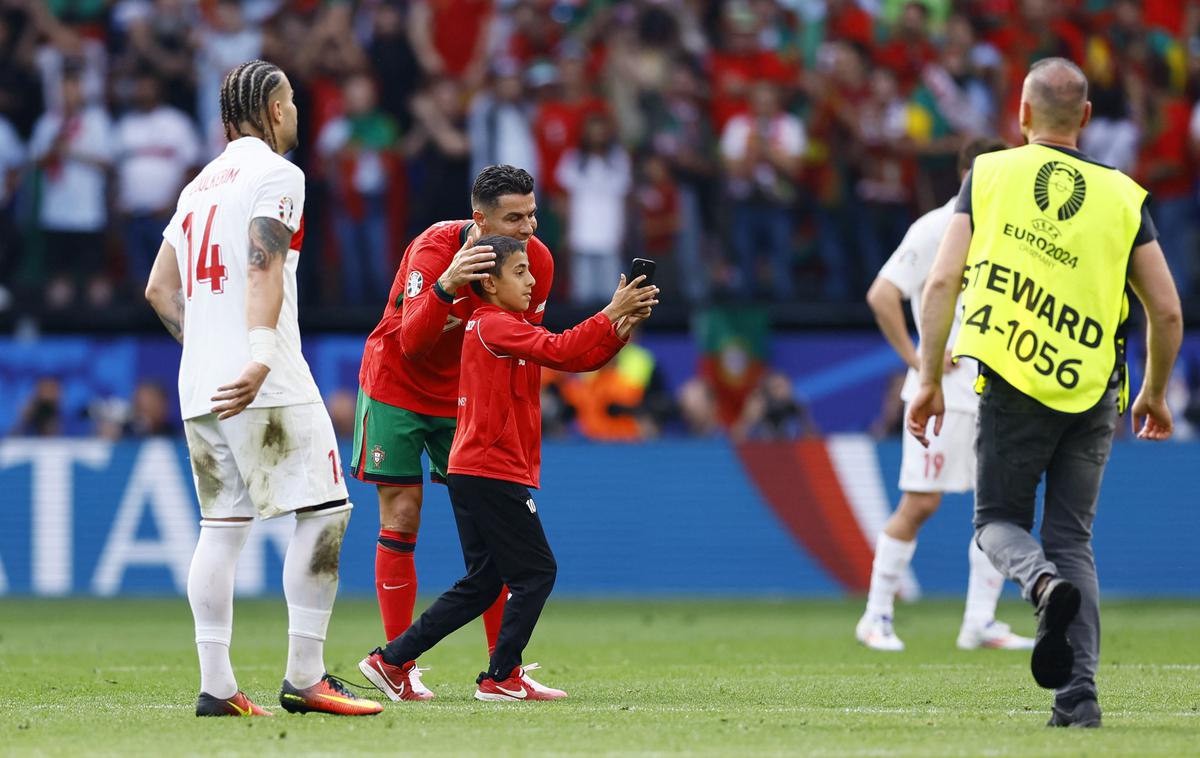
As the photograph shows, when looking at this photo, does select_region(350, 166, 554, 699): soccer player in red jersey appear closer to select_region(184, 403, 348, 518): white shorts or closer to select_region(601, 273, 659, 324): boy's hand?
select_region(601, 273, 659, 324): boy's hand

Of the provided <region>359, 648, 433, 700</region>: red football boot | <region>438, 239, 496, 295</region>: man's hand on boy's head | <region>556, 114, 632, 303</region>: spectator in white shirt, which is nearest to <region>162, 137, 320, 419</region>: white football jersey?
<region>438, 239, 496, 295</region>: man's hand on boy's head

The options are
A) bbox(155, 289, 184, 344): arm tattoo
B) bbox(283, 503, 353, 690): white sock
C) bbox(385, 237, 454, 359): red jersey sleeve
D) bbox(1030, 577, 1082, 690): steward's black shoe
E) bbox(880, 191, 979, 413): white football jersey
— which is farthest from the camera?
bbox(880, 191, 979, 413): white football jersey

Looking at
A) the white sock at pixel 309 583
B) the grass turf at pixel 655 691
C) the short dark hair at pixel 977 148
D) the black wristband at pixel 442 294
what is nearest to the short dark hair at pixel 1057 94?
the grass turf at pixel 655 691

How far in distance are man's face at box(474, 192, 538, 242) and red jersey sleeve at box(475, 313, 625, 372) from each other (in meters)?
0.48

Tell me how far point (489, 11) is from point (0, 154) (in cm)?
481

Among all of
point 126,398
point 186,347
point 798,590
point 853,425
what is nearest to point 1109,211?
point 186,347

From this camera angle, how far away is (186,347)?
21.6 feet

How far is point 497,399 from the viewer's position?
7199 millimetres

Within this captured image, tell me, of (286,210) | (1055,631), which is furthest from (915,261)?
(286,210)

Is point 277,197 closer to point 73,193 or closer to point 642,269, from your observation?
point 642,269

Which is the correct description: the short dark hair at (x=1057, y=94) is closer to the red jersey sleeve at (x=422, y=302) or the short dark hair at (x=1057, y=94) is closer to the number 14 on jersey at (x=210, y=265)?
the red jersey sleeve at (x=422, y=302)

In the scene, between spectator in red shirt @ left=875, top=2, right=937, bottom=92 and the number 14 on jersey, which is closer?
the number 14 on jersey

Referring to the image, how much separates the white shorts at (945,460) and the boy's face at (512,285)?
11.0 feet

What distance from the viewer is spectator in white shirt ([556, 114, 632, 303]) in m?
16.2
